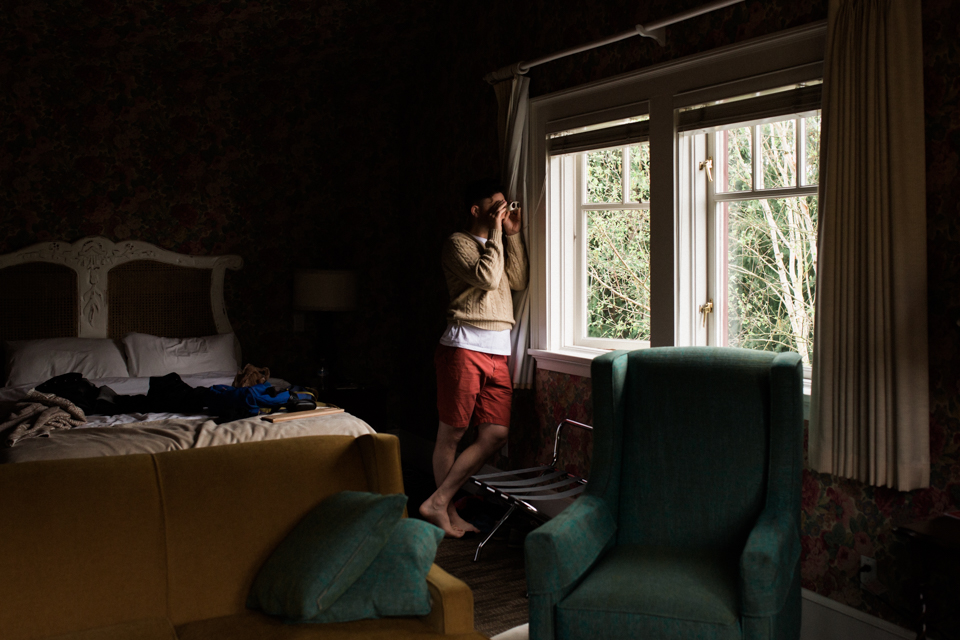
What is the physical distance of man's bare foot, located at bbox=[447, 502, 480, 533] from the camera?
165 inches

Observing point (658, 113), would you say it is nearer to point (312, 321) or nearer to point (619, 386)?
point (619, 386)

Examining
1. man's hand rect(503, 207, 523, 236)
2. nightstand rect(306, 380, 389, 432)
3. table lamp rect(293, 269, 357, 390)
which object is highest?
man's hand rect(503, 207, 523, 236)

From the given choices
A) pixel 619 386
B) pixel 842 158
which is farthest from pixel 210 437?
pixel 842 158

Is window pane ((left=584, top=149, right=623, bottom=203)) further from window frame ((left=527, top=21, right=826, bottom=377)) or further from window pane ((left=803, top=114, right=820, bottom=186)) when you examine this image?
window pane ((left=803, top=114, right=820, bottom=186))

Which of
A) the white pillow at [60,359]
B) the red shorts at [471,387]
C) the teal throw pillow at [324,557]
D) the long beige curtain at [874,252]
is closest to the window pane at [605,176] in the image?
the red shorts at [471,387]

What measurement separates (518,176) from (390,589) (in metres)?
2.74

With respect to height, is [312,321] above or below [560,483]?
above

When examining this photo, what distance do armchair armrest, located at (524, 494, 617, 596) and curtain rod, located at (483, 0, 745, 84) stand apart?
6.76 feet

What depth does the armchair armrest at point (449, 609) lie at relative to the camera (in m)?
2.04

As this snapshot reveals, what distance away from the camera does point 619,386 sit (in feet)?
9.16

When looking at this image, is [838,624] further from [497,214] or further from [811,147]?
[497,214]

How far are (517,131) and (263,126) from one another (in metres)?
2.28

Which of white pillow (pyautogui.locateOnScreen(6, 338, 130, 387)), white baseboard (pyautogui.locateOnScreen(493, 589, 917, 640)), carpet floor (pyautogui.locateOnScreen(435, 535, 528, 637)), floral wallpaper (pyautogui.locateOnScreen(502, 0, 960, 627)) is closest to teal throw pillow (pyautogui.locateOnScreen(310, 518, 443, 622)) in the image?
carpet floor (pyautogui.locateOnScreen(435, 535, 528, 637))

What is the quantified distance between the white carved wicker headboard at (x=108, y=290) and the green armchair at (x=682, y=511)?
3.61m
